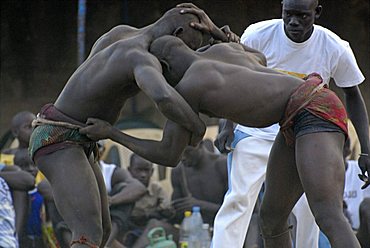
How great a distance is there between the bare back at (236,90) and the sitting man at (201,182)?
422cm

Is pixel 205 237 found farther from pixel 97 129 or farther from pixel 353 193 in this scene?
pixel 97 129

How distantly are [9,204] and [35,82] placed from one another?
3171mm

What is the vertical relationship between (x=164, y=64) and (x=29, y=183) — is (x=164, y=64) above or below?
→ above

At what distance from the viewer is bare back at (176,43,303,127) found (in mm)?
6875

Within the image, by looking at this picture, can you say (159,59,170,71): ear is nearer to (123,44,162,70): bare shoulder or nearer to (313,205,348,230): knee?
(123,44,162,70): bare shoulder

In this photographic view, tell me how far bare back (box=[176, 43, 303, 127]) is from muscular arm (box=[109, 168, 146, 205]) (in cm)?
418

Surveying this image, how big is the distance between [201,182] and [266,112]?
447 centimetres

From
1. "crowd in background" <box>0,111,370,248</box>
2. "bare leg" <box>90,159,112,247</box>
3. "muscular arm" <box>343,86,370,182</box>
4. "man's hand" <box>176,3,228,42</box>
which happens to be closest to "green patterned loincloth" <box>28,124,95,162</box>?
"bare leg" <box>90,159,112,247</box>

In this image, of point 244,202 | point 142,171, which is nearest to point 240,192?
point 244,202

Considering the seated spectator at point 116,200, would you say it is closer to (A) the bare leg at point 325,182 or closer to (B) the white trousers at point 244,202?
(B) the white trousers at point 244,202

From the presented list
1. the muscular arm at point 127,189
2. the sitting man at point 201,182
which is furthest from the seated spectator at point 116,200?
the sitting man at point 201,182

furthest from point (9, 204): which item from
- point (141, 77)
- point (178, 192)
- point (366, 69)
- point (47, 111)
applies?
point (366, 69)

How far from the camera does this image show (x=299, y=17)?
809cm

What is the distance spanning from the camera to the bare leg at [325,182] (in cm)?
676
